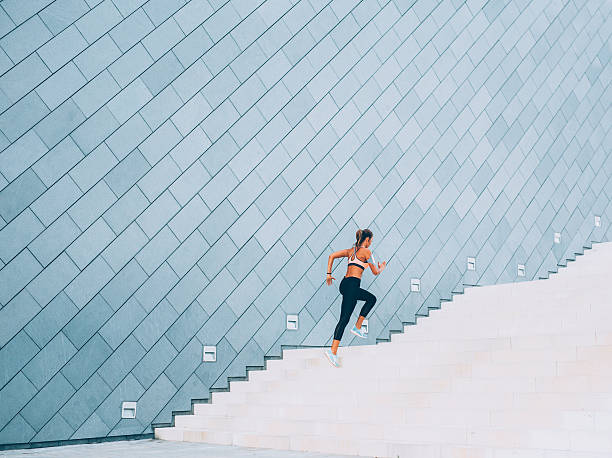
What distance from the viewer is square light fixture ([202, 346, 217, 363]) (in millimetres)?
8055

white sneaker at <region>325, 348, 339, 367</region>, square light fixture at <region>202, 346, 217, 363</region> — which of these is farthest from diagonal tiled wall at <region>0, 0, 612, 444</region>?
white sneaker at <region>325, 348, 339, 367</region>

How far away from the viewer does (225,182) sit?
8617 millimetres

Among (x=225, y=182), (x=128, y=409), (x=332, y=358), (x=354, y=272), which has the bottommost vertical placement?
(x=128, y=409)

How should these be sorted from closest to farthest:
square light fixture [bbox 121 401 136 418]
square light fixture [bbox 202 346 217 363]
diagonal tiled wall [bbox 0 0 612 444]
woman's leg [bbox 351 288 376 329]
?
1. diagonal tiled wall [bbox 0 0 612 444]
2. square light fixture [bbox 121 401 136 418]
3. woman's leg [bbox 351 288 376 329]
4. square light fixture [bbox 202 346 217 363]

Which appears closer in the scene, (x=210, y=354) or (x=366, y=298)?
(x=366, y=298)

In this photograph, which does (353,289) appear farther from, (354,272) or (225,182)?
(225,182)

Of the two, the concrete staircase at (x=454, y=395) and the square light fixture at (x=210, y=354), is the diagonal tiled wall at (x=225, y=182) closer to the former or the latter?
the square light fixture at (x=210, y=354)

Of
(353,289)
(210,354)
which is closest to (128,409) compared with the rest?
(210,354)

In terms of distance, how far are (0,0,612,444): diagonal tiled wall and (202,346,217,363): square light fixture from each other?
5cm

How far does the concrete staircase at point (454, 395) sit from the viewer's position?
16.3ft

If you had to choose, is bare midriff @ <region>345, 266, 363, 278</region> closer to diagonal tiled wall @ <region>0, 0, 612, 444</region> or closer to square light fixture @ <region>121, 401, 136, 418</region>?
diagonal tiled wall @ <region>0, 0, 612, 444</region>

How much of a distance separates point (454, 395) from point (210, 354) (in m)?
3.02

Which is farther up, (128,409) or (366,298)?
(366,298)

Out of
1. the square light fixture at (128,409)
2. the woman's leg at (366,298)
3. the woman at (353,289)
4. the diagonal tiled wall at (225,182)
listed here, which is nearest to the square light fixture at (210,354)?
the diagonal tiled wall at (225,182)
